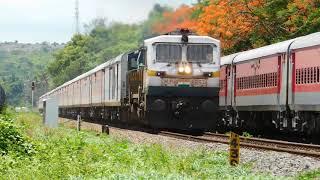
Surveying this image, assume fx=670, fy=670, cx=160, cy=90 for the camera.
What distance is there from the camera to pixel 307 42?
19969mm

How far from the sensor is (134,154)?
1420cm

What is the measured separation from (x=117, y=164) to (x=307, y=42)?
9572 millimetres

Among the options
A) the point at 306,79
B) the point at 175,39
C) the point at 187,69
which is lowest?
the point at 306,79

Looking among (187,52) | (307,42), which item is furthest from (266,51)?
(307,42)

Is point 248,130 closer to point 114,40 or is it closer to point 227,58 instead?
point 227,58

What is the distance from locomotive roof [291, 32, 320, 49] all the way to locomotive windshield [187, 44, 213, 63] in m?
2.92

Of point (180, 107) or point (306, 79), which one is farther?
point (180, 107)

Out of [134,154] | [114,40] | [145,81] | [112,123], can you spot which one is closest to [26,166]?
[134,154]

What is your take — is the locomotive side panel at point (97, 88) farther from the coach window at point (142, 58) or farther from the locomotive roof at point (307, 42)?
the locomotive roof at point (307, 42)

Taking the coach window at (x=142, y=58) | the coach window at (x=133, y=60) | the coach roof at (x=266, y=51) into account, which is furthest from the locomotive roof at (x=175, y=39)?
the coach window at (x=133, y=60)

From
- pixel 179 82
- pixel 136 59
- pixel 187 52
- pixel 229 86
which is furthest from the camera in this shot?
pixel 229 86

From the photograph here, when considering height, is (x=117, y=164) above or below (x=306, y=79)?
below

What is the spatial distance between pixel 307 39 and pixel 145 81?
559 cm

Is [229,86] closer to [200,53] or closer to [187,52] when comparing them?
[200,53]
